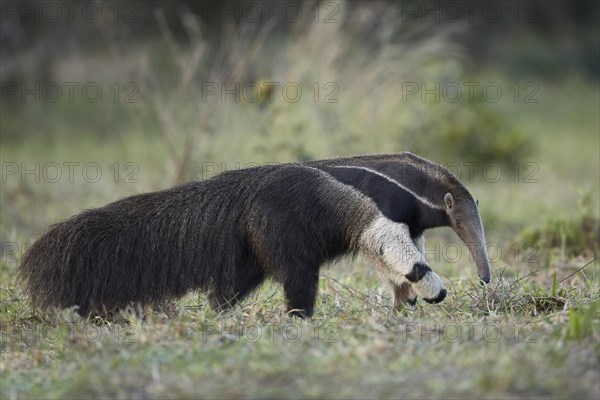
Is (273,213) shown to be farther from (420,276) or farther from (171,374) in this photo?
(171,374)

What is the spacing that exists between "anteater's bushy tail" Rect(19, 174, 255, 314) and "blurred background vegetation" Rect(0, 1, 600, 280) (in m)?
2.63

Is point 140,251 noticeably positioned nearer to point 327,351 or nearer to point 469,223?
point 327,351

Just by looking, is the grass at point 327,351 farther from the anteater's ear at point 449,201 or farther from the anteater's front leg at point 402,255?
the anteater's ear at point 449,201

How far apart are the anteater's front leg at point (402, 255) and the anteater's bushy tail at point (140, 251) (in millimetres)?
836

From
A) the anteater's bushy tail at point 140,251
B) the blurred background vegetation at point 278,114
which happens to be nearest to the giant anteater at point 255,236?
the anteater's bushy tail at point 140,251

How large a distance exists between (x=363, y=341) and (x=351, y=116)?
8.67m

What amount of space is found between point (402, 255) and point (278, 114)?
5.94 metres

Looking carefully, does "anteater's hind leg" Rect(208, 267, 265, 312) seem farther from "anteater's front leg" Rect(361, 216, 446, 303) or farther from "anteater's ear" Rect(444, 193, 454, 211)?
"anteater's ear" Rect(444, 193, 454, 211)

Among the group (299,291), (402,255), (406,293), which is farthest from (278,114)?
(402,255)

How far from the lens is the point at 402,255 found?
6043 millimetres

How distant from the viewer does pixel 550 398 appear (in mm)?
4250

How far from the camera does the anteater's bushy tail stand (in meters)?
6.04

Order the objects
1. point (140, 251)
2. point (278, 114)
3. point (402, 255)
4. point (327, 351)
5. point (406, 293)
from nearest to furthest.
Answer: point (327, 351) → point (402, 255) → point (140, 251) → point (406, 293) → point (278, 114)

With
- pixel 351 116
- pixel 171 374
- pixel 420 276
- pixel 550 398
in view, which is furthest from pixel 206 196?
pixel 351 116
